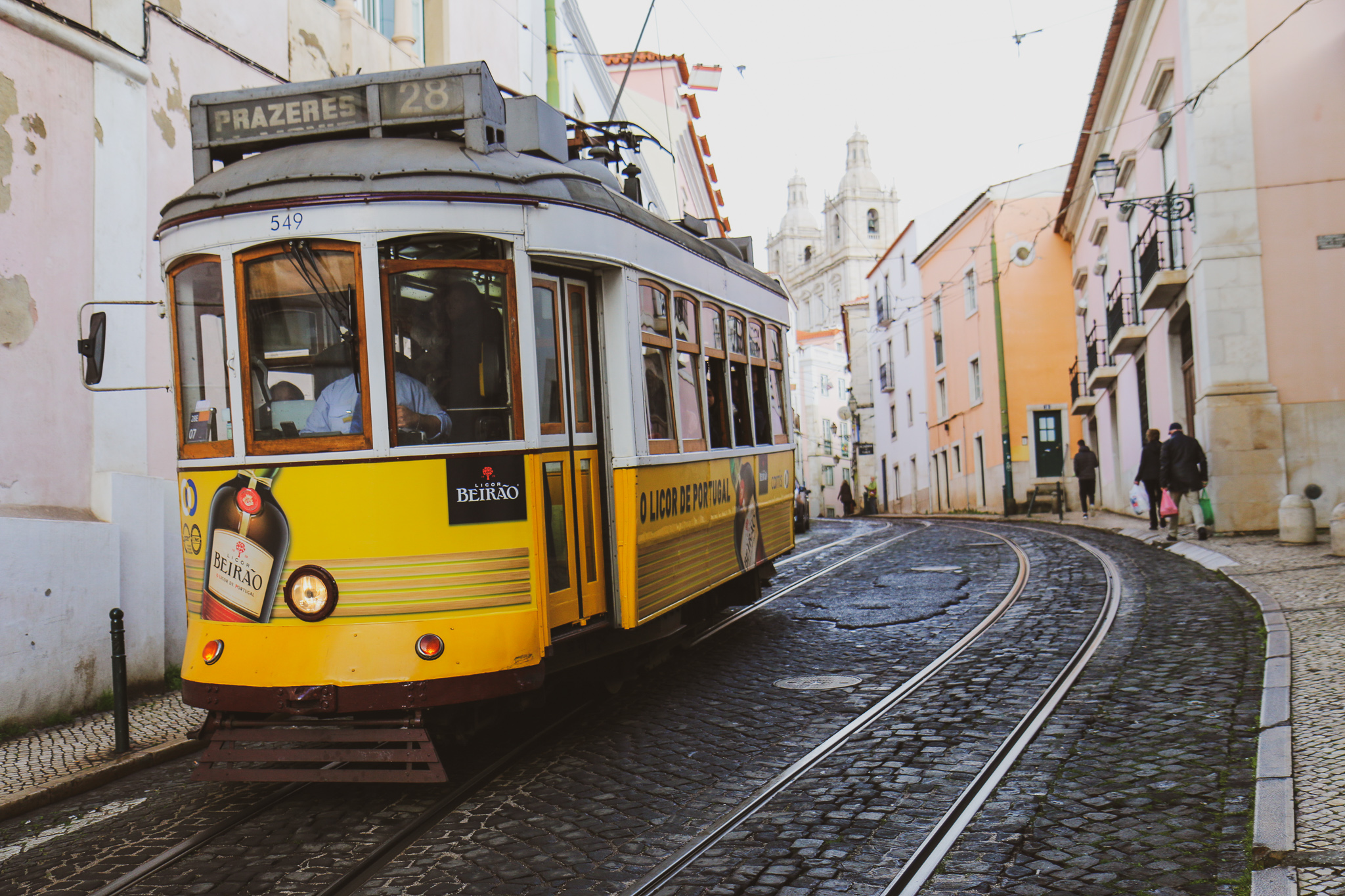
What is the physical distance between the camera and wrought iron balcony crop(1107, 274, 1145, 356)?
2170 cm

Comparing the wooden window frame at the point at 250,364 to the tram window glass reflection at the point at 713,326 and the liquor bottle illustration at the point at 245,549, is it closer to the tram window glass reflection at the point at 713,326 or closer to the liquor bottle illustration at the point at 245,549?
the liquor bottle illustration at the point at 245,549

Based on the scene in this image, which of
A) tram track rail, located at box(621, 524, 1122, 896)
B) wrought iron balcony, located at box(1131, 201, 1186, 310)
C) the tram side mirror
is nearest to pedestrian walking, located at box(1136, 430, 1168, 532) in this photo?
wrought iron balcony, located at box(1131, 201, 1186, 310)

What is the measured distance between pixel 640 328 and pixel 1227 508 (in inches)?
489

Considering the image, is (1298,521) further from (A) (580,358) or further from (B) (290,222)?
(B) (290,222)

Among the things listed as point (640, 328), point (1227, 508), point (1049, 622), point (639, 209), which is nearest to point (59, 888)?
point (640, 328)

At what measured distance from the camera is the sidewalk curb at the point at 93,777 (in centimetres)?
580

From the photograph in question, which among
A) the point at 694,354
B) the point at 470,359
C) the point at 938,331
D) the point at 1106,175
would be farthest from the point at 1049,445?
the point at 470,359

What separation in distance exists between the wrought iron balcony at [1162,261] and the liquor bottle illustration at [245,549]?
49.4ft

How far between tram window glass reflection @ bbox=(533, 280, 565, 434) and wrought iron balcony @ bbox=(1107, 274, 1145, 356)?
1793cm

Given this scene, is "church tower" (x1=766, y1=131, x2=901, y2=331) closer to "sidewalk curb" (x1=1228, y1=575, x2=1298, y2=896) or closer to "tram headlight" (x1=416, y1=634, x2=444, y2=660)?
"sidewalk curb" (x1=1228, y1=575, x2=1298, y2=896)

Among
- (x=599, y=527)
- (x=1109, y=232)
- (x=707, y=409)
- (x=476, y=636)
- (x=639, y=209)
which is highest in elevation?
(x=1109, y=232)

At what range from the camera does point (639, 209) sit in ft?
22.9

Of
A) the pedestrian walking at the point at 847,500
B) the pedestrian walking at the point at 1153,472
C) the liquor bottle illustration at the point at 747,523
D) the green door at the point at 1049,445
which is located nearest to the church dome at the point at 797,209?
the pedestrian walking at the point at 847,500

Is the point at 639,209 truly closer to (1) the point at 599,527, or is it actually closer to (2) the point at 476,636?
(1) the point at 599,527
